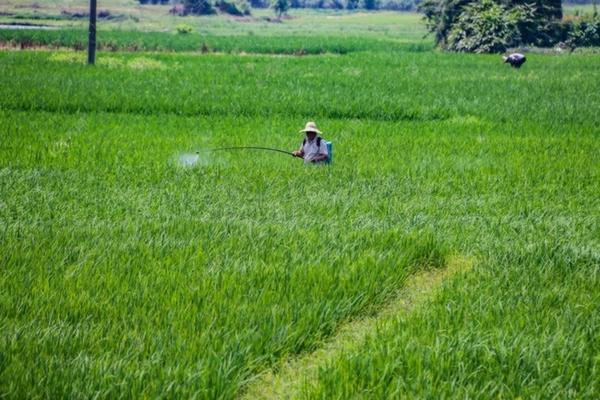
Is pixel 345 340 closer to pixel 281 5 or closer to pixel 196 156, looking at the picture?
pixel 196 156

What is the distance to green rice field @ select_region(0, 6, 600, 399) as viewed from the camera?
144 inches

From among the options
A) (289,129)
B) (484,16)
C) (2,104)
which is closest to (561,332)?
(289,129)

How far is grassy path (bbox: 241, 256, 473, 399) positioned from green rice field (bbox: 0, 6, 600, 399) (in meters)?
0.04

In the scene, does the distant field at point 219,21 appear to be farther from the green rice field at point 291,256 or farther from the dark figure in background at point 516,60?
the green rice field at point 291,256

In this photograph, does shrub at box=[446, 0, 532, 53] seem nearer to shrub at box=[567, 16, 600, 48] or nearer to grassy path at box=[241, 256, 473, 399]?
shrub at box=[567, 16, 600, 48]

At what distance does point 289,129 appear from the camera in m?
11.6

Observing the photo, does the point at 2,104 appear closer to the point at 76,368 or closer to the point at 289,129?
the point at 289,129

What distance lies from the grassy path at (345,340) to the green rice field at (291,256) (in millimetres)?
37

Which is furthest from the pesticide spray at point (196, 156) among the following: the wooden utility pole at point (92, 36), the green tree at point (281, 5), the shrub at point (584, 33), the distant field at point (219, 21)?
the green tree at point (281, 5)

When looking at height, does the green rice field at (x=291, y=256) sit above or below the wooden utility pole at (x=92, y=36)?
below

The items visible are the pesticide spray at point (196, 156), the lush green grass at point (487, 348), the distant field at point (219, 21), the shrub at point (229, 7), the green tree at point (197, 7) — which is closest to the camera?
the lush green grass at point (487, 348)

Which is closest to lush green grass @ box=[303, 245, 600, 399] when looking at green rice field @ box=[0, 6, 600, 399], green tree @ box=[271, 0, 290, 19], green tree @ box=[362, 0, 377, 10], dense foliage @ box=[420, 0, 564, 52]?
green rice field @ box=[0, 6, 600, 399]

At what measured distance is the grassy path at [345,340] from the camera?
369 cm

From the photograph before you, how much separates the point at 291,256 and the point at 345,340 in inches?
51.5
